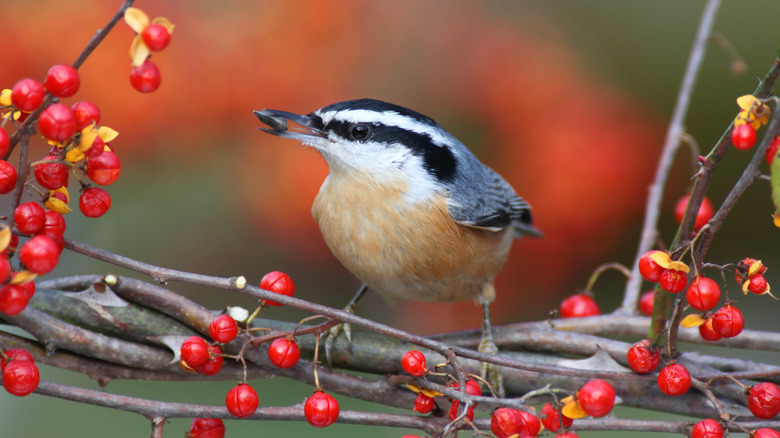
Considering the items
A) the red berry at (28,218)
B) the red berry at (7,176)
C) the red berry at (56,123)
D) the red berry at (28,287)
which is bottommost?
the red berry at (28,287)

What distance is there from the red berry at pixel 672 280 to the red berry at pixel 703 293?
0.06ft

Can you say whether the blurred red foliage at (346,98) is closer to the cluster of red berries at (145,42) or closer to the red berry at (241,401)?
the red berry at (241,401)

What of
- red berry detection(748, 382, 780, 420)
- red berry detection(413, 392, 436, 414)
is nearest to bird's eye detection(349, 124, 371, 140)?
red berry detection(413, 392, 436, 414)

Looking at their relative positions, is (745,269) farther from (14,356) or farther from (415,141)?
(14,356)

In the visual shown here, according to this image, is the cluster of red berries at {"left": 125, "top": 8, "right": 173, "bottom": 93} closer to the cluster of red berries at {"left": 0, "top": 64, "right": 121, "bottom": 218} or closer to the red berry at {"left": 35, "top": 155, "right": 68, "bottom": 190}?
the cluster of red berries at {"left": 0, "top": 64, "right": 121, "bottom": 218}

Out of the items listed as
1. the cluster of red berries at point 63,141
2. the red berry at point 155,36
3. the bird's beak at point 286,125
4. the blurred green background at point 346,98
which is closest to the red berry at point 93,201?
the cluster of red berries at point 63,141

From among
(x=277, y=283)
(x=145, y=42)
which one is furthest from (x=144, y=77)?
(x=277, y=283)

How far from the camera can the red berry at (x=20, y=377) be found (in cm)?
124

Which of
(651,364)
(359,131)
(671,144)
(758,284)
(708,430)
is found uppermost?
(671,144)

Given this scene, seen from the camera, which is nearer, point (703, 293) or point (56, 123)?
point (56, 123)

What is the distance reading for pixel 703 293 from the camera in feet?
4.35

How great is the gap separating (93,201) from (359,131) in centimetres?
90

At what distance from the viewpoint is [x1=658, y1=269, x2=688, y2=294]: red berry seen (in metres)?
1.34

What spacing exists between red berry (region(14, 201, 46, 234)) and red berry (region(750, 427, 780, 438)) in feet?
4.21
